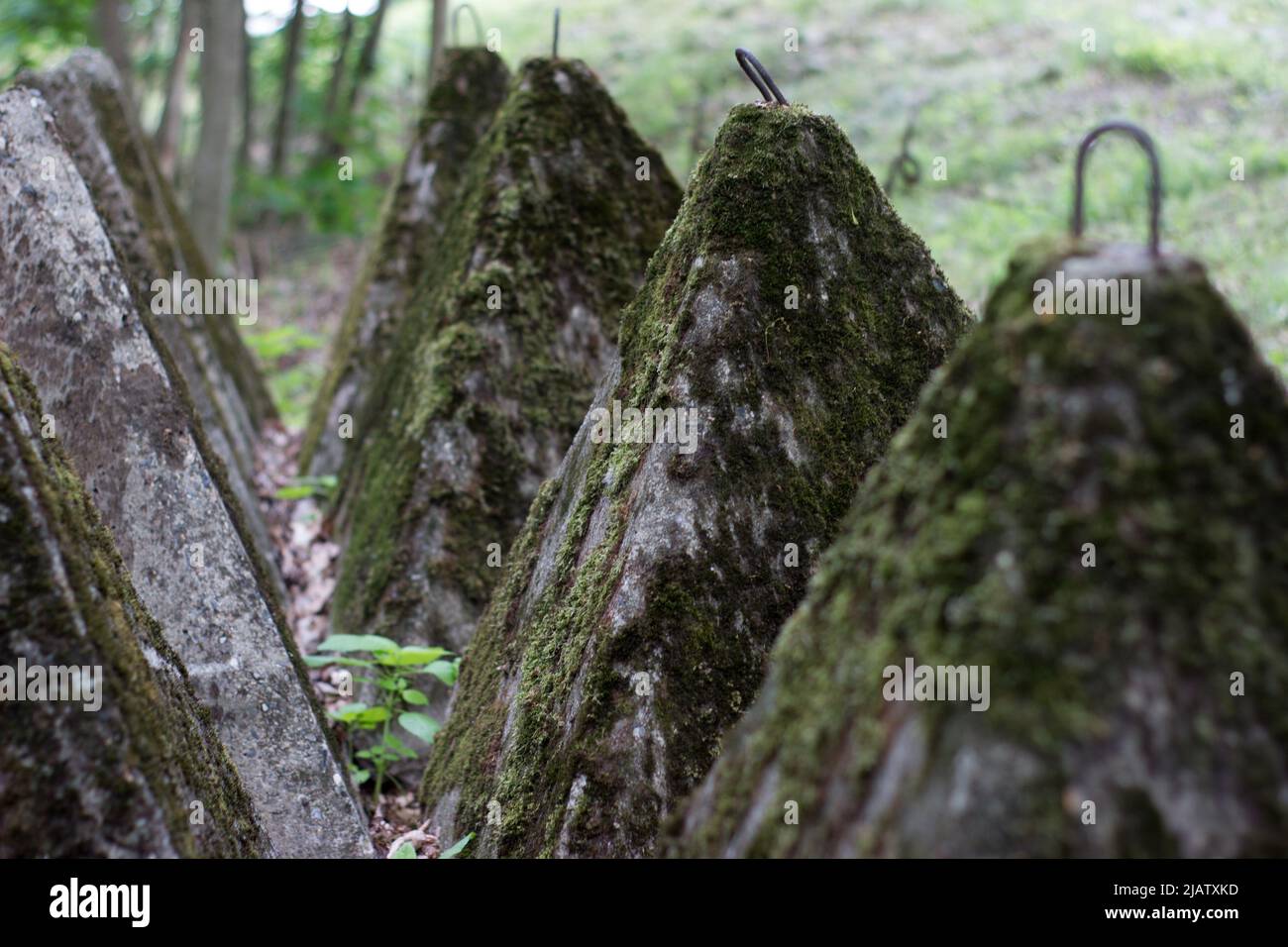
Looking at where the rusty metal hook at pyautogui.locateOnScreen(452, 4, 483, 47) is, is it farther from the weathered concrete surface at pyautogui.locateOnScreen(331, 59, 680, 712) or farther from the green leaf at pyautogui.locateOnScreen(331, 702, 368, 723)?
the green leaf at pyautogui.locateOnScreen(331, 702, 368, 723)

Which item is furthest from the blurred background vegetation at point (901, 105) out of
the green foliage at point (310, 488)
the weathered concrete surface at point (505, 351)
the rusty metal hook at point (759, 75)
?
the rusty metal hook at point (759, 75)

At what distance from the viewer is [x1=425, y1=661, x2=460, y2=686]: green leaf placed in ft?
15.2

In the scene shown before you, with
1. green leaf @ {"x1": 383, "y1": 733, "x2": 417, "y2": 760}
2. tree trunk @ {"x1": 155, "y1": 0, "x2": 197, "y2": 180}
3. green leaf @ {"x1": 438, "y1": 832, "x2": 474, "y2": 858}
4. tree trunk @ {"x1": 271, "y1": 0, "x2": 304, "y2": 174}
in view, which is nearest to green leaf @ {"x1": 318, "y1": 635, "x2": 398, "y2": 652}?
green leaf @ {"x1": 383, "y1": 733, "x2": 417, "y2": 760}

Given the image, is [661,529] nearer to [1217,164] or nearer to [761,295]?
[761,295]

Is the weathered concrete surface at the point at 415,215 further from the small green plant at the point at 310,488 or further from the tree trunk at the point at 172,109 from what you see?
the tree trunk at the point at 172,109

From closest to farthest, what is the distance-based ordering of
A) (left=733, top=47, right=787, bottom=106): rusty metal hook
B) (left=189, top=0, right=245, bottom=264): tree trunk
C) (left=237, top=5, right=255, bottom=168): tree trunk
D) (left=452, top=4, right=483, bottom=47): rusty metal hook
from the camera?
(left=733, top=47, right=787, bottom=106): rusty metal hook < (left=452, top=4, right=483, bottom=47): rusty metal hook < (left=189, top=0, right=245, bottom=264): tree trunk < (left=237, top=5, right=255, bottom=168): tree trunk

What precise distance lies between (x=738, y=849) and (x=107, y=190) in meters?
6.56

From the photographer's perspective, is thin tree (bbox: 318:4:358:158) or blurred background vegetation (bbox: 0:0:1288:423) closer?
blurred background vegetation (bbox: 0:0:1288:423)

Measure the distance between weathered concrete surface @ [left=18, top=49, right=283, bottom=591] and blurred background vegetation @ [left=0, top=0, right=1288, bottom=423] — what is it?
2841 millimetres

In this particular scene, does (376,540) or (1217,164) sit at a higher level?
(1217,164)

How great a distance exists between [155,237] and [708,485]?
6649mm
